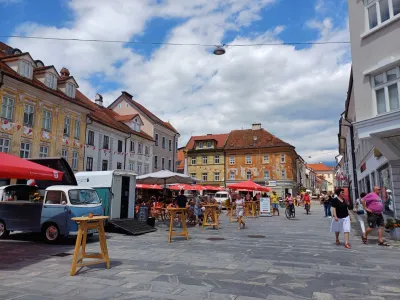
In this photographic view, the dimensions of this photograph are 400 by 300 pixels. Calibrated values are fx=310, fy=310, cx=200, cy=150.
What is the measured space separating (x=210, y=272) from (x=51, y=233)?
23.6 ft

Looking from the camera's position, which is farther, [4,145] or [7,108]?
[7,108]

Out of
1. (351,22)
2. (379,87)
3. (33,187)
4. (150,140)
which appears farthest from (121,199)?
(150,140)

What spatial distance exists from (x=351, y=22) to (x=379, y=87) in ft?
11.3

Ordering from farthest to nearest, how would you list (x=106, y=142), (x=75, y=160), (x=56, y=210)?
(x=106, y=142) → (x=75, y=160) → (x=56, y=210)

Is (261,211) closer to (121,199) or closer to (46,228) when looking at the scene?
(121,199)

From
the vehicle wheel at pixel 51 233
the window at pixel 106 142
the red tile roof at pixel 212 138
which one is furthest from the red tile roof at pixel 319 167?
the vehicle wheel at pixel 51 233

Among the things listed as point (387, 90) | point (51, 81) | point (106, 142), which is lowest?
point (387, 90)

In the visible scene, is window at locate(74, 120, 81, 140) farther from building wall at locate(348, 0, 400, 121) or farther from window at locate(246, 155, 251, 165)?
window at locate(246, 155, 251, 165)

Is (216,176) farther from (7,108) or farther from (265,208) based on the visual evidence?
(7,108)

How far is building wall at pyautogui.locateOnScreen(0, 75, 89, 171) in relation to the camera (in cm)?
2031

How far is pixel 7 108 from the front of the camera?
20141 millimetres

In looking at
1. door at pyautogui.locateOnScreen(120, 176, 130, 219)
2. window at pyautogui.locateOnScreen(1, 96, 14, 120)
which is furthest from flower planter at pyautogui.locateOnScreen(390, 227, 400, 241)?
window at pyautogui.locateOnScreen(1, 96, 14, 120)

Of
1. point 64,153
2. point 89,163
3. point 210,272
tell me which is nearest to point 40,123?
point 64,153

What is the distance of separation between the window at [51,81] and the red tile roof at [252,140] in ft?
125
